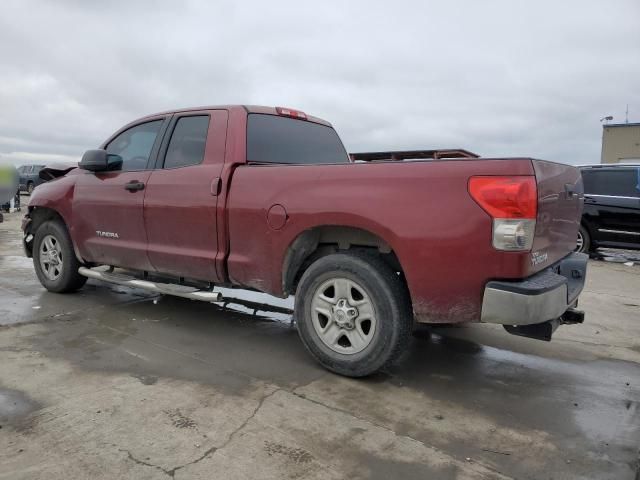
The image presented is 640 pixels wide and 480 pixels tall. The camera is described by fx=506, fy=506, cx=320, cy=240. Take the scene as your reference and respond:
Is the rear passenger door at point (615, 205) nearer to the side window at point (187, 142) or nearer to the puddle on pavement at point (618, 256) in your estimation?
the puddle on pavement at point (618, 256)

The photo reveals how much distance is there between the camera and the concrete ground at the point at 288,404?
7.88 ft

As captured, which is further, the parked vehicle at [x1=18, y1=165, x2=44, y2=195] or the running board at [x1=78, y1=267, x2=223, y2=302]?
the parked vehicle at [x1=18, y1=165, x2=44, y2=195]

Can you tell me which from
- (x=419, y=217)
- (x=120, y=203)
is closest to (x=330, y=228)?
(x=419, y=217)

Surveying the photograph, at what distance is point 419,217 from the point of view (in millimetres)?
2971

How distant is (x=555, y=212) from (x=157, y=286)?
317 centimetres

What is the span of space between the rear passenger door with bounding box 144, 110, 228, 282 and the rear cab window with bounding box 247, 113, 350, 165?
0.86 feet

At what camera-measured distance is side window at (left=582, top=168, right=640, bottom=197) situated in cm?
898

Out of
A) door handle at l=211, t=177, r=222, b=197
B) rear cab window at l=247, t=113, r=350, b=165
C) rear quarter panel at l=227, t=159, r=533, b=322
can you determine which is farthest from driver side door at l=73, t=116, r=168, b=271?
rear quarter panel at l=227, t=159, r=533, b=322

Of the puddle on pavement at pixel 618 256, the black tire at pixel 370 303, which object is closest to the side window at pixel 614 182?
the puddle on pavement at pixel 618 256

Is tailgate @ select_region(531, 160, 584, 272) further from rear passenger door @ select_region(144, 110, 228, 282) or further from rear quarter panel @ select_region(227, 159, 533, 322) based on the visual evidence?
rear passenger door @ select_region(144, 110, 228, 282)

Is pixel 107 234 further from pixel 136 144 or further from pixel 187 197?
pixel 187 197

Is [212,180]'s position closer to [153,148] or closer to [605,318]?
[153,148]

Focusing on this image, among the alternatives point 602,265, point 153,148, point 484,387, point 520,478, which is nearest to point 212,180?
point 153,148

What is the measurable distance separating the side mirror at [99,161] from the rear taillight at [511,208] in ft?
11.9
